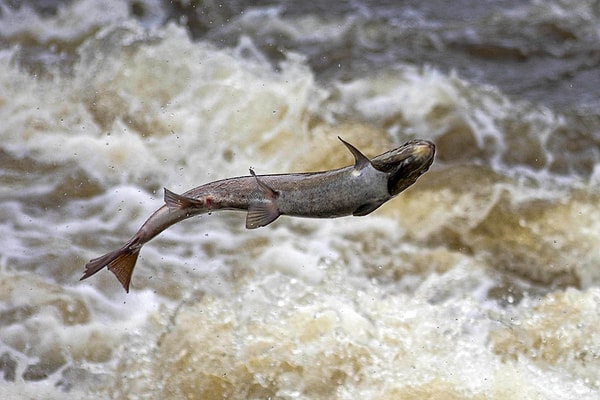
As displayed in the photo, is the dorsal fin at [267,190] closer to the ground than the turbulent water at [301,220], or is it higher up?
higher up

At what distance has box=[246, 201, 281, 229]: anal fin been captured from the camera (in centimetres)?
177

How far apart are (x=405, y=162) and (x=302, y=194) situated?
0.24m

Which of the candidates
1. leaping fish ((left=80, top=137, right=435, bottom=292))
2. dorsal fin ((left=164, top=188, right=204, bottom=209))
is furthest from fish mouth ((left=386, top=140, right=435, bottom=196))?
dorsal fin ((left=164, top=188, right=204, bottom=209))

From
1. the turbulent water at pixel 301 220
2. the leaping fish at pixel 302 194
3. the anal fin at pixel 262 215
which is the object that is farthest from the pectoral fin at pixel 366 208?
the turbulent water at pixel 301 220

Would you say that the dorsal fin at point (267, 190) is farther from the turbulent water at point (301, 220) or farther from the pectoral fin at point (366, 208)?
the turbulent water at point (301, 220)

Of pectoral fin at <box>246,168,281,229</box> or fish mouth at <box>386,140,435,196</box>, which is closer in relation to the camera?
fish mouth at <box>386,140,435,196</box>

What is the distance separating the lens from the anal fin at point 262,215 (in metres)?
1.77

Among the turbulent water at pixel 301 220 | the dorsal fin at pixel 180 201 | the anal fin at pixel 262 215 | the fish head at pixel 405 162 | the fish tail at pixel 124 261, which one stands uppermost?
the fish head at pixel 405 162

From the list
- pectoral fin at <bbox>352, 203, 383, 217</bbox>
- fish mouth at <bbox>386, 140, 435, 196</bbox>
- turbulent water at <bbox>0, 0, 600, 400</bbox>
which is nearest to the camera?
fish mouth at <bbox>386, 140, 435, 196</bbox>

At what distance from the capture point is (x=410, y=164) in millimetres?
1605

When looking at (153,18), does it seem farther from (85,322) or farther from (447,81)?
(85,322)

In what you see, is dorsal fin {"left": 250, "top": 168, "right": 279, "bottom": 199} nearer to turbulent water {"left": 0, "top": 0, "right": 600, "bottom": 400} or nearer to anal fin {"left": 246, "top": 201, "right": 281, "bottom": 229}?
anal fin {"left": 246, "top": 201, "right": 281, "bottom": 229}

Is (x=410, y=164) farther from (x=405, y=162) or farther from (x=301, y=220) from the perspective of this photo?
(x=301, y=220)

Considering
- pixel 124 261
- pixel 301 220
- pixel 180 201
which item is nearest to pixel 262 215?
pixel 180 201
